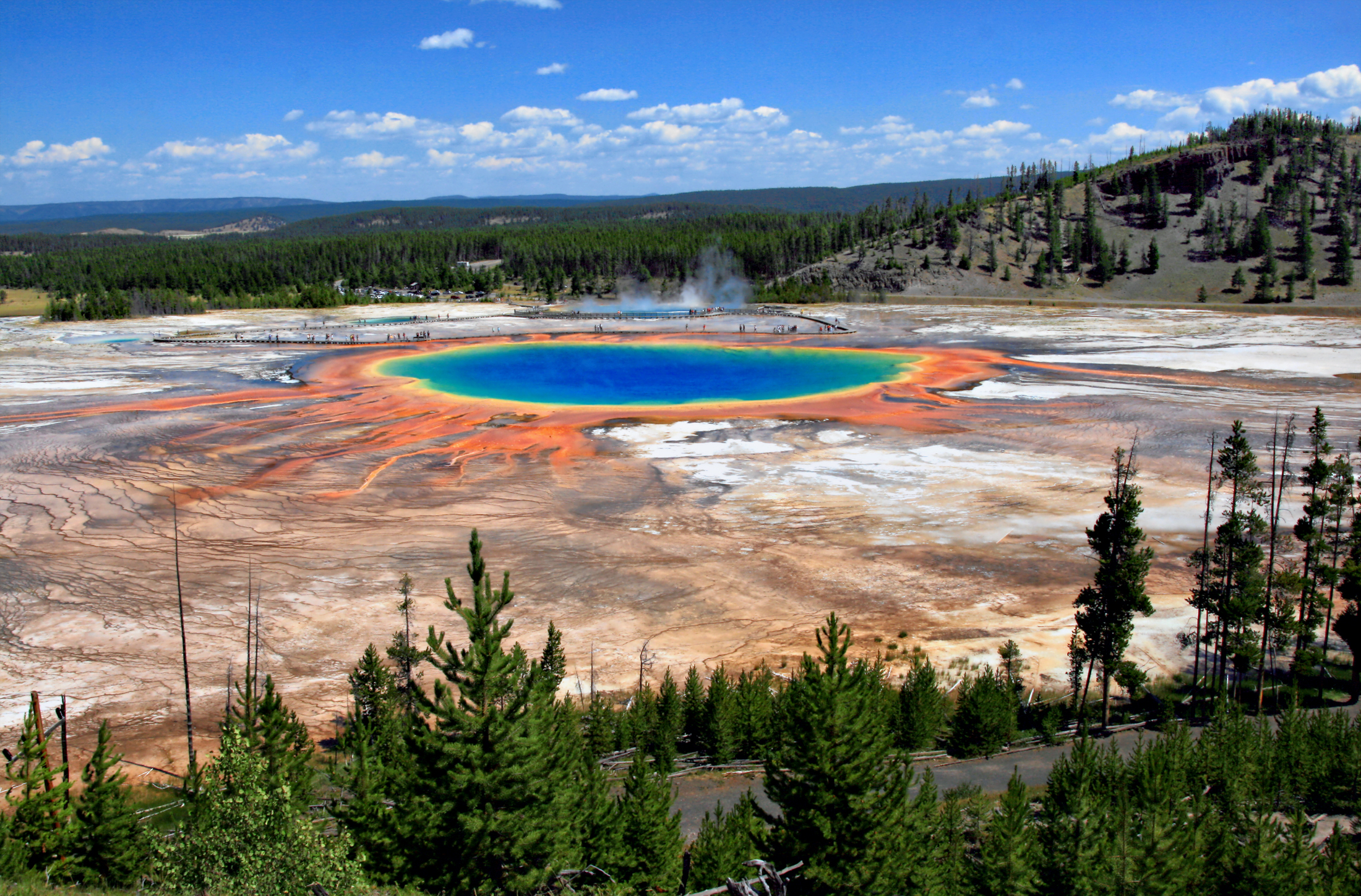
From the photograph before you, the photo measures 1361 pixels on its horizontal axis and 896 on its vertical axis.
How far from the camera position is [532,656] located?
25.3 m

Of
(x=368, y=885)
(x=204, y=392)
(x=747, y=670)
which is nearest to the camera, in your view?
(x=368, y=885)

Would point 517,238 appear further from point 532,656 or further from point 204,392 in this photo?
point 532,656

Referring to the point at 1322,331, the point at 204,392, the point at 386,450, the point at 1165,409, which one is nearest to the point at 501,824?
the point at 386,450

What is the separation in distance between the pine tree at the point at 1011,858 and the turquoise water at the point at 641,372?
144 ft

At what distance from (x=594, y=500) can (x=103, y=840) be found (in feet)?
79.7

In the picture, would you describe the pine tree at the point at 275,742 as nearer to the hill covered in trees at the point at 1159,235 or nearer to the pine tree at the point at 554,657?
the pine tree at the point at 554,657

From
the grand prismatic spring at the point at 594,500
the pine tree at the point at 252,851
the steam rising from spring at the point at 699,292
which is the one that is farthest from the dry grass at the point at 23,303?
the pine tree at the point at 252,851

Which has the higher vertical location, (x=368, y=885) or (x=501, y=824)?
(x=501, y=824)

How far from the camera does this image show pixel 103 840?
48.8 feet

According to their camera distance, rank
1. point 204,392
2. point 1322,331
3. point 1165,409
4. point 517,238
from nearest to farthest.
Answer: point 1165,409
point 204,392
point 1322,331
point 517,238

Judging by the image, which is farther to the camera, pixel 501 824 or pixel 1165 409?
pixel 1165 409

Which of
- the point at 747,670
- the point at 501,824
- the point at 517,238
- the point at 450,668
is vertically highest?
the point at 517,238

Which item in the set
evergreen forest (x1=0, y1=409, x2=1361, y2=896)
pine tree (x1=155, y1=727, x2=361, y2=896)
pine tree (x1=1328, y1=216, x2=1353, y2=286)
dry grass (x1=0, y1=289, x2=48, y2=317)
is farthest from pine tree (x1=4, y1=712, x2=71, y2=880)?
pine tree (x1=1328, y1=216, x2=1353, y2=286)

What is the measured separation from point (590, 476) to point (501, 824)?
94.1 ft
